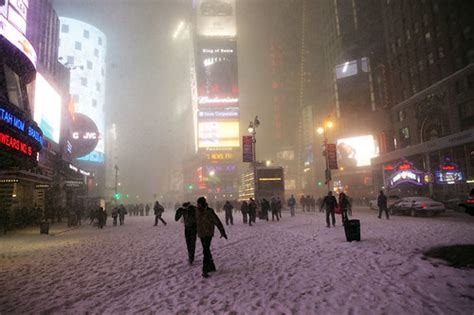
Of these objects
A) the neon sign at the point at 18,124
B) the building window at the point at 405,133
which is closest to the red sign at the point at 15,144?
the neon sign at the point at 18,124

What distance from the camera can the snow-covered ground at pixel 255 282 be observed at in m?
4.87

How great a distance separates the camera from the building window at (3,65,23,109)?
1514 centimetres

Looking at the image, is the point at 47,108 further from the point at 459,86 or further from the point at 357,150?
the point at 357,150

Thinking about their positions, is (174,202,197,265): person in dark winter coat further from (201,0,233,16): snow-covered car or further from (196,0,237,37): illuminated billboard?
(201,0,233,16): snow-covered car

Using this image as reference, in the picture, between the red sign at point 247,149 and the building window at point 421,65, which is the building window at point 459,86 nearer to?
the building window at point 421,65

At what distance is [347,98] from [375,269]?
87.6 metres

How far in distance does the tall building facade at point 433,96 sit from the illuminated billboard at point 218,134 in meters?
73.8

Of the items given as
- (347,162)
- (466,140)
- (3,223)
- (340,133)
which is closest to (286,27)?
(340,133)

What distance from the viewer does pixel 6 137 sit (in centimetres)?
1111

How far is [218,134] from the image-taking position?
4683 inches

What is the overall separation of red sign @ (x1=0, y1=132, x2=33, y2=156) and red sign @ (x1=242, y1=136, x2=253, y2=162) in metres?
15.6

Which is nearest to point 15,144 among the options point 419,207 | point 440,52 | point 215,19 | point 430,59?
point 419,207

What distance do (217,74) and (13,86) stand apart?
115 m

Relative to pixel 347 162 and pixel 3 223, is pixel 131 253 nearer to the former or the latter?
pixel 3 223
